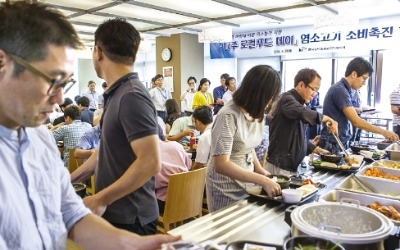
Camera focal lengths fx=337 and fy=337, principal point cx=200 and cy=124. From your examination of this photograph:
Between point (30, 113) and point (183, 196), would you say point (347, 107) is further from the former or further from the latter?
point (30, 113)

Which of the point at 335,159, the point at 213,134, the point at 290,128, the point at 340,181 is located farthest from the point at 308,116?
the point at 213,134

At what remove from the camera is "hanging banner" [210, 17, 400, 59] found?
633 centimetres

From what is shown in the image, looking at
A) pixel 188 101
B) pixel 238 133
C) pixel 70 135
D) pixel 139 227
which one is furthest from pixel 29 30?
pixel 188 101

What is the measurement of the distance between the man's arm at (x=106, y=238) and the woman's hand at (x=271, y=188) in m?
0.72

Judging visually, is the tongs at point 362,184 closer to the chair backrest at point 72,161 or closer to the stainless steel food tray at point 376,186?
the stainless steel food tray at point 376,186

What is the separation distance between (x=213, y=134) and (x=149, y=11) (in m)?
4.08

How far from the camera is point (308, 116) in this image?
2.32 metres

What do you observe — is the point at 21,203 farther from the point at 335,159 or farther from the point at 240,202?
the point at 335,159

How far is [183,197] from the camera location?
246 cm

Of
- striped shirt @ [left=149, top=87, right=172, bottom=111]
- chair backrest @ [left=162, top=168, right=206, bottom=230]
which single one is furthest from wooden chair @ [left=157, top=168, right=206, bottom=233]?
striped shirt @ [left=149, top=87, right=172, bottom=111]

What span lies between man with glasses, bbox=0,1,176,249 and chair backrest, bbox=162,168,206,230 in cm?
143

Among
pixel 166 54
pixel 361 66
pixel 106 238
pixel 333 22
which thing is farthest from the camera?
pixel 166 54

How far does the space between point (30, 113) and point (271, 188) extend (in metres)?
1.15

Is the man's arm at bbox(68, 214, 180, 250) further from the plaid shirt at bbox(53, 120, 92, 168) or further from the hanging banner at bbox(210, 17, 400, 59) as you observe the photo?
the hanging banner at bbox(210, 17, 400, 59)
